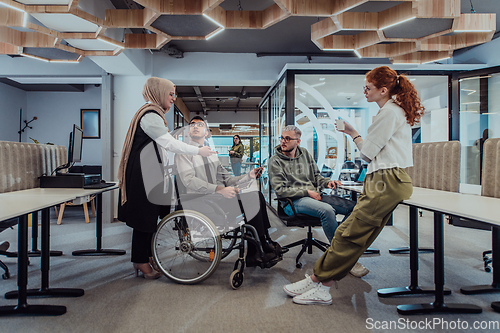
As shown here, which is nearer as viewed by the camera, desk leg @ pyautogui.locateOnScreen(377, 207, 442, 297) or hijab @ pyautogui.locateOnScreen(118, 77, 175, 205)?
desk leg @ pyautogui.locateOnScreen(377, 207, 442, 297)

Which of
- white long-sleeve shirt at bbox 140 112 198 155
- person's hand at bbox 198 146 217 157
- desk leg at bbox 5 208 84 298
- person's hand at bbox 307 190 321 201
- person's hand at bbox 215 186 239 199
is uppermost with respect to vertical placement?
white long-sleeve shirt at bbox 140 112 198 155

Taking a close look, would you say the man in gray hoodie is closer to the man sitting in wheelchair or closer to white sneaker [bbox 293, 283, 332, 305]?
the man sitting in wheelchair

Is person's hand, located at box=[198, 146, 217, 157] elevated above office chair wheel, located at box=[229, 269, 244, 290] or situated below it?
above

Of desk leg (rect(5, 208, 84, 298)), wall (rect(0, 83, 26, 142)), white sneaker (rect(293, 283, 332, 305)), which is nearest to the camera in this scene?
white sneaker (rect(293, 283, 332, 305))

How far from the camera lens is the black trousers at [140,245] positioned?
2207mm

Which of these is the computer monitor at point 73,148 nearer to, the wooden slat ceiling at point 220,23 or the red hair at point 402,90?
the wooden slat ceiling at point 220,23

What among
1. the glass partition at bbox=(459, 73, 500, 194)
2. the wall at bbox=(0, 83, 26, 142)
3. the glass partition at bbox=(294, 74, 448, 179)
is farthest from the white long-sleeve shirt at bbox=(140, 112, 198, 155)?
the wall at bbox=(0, 83, 26, 142)

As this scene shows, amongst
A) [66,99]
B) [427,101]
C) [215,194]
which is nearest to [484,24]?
[427,101]

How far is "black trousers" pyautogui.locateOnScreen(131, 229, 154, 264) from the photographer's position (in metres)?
2.21

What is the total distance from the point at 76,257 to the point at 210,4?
2677 mm

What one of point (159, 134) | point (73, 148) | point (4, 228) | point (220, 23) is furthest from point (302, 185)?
point (4, 228)

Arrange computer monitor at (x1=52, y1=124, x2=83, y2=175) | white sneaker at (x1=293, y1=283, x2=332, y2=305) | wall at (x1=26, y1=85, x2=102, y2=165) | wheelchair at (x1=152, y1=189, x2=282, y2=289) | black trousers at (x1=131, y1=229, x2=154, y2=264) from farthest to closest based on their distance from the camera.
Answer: wall at (x1=26, y1=85, x2=102, y2=165), computer monitor at (x1=52, y1=124, x2=83, y2=175), black trousers at (x1=131, y1=229, x2=154, y2=264), wheelchair at (x1=152, y1=189, x2=282, y2=289), white sneaker at (x1=293, y1=283, x2=332, y2=305)

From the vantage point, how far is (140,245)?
7.29 ft

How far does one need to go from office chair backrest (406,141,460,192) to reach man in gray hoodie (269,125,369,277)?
0.76 m
